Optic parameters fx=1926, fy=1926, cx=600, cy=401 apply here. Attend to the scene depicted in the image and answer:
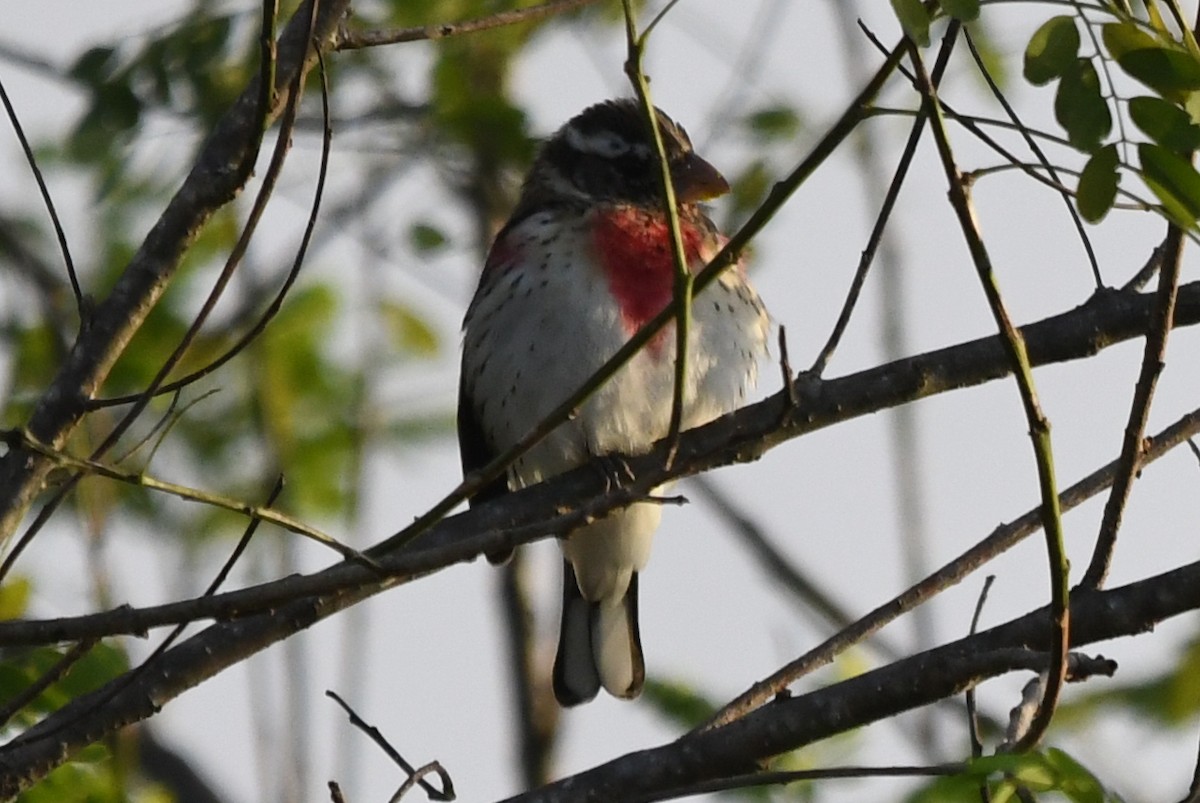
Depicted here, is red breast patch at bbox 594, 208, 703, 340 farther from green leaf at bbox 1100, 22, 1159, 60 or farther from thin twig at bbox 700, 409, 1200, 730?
green leaf at bbox 1100, 22, 1159, 60

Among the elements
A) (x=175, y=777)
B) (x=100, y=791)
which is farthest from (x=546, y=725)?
(x=100, y=791)

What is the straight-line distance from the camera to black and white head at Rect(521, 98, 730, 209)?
246 inches

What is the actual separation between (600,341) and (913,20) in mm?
3073

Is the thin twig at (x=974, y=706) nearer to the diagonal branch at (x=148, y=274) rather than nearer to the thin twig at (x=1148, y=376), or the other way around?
the thin twig at (x=1148, y=376)

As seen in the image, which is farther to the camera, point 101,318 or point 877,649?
point 877,649

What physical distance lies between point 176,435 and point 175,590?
29.0 inches

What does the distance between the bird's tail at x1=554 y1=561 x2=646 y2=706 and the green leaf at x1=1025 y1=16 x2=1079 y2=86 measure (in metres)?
3.99

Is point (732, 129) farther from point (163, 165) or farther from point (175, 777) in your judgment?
point (175, 777)

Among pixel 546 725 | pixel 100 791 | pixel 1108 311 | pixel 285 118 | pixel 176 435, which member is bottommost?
pixel 100 791

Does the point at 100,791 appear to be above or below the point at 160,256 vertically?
below

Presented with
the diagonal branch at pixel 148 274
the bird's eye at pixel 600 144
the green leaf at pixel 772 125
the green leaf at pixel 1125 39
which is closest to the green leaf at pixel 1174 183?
the green leaf at pixel 1125 39

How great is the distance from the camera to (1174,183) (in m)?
2.72

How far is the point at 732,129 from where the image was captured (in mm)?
7105

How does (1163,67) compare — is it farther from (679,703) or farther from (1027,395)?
(679,703)
